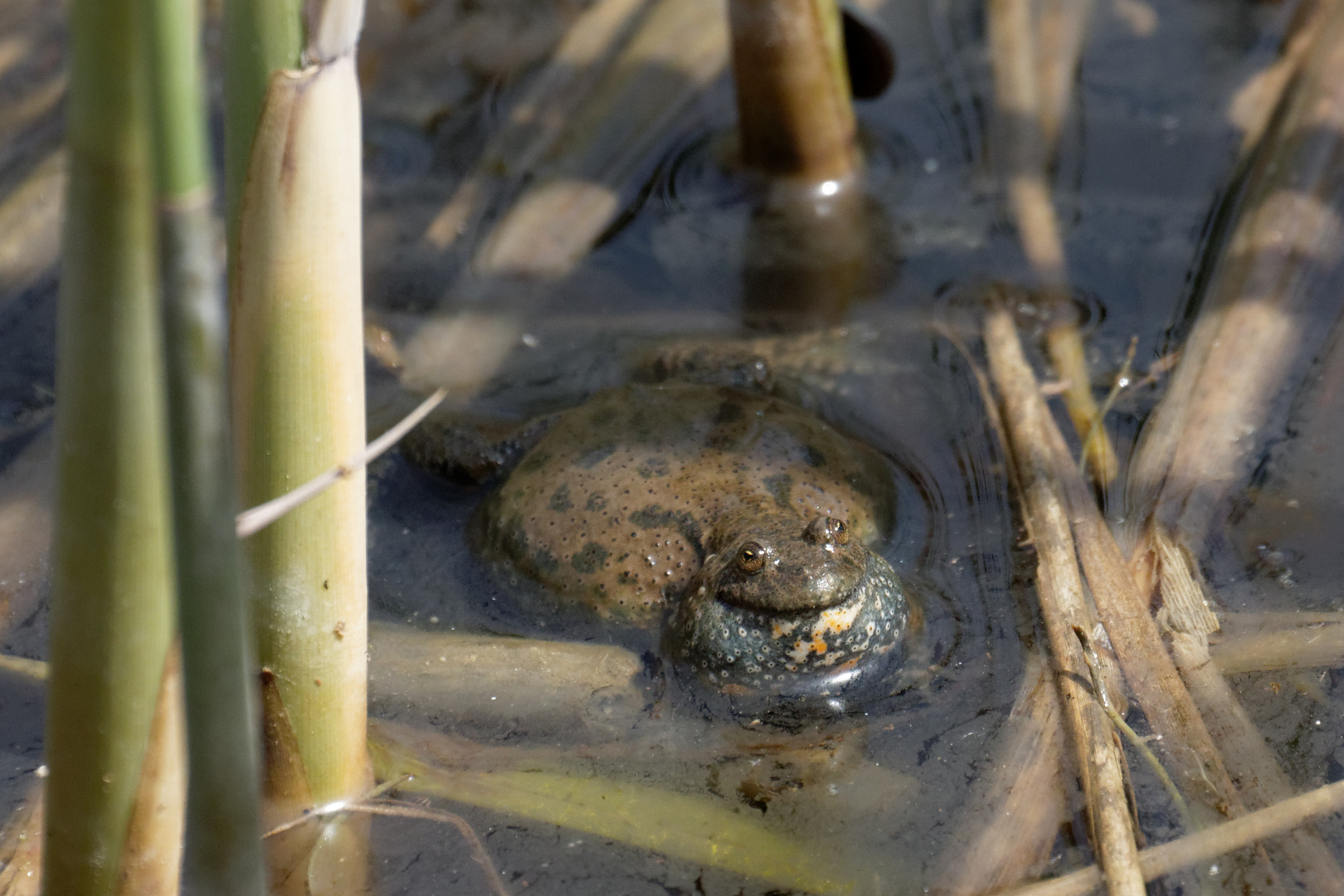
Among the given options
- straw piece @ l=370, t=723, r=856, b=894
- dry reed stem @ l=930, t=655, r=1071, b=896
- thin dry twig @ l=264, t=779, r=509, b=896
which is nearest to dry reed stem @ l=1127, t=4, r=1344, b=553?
dry reed stem @ l=930, t=655, r=1071, b=896

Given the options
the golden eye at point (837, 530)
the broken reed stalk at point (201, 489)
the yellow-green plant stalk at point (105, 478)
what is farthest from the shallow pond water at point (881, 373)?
the broken reed stalk at point (201, 489)

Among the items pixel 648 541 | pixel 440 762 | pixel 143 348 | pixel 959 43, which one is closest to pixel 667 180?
pixel 959 43

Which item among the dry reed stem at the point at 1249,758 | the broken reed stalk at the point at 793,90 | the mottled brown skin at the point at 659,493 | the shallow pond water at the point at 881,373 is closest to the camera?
the dry reed stem at the point at 1249,758

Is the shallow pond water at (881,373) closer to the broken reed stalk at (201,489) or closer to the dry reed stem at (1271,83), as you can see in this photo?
the dry reed stem at (1271,83)

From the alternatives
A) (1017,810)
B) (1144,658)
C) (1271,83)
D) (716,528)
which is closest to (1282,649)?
(1144,658)

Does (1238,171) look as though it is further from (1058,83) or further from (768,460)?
(768,460)

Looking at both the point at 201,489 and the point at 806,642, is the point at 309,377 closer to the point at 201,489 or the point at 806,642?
the point at 201,489
